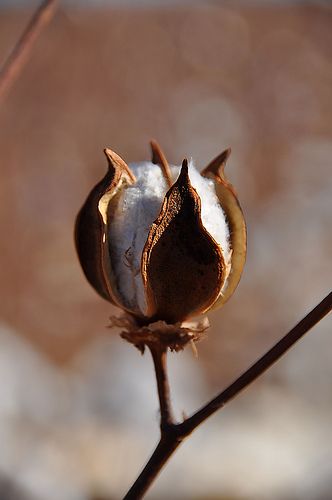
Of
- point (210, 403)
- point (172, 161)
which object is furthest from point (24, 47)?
point (172, 161)

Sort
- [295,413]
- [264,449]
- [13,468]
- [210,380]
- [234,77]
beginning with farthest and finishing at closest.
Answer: [234,77] → [210,380] → [295,413] → [264,449] → [13,468]

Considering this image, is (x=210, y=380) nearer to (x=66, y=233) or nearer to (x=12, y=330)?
(x=12, y=330)

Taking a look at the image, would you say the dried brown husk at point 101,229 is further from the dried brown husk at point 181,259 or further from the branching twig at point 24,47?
the branching twig at point 24,47

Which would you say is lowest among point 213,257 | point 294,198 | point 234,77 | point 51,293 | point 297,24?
point 51,293

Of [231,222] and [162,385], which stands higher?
[231,222]

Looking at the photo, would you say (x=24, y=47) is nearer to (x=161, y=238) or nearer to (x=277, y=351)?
(x=161, y=238)

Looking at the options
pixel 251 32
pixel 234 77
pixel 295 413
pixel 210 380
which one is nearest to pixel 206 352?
pixel 210 380
